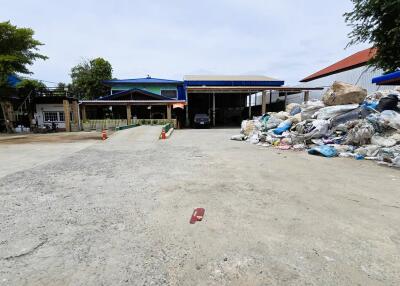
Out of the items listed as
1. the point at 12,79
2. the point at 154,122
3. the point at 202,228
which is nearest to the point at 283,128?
the point at 202,228

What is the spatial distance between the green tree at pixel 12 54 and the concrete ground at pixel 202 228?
1772cm

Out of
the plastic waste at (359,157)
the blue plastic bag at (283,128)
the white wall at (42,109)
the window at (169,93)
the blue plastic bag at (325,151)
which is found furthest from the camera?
the window at (169,93)

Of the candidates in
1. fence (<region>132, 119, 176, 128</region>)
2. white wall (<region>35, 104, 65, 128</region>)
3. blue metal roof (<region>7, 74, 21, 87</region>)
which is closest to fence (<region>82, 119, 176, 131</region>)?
fence (<region>132, 119, 176, 128</region>)

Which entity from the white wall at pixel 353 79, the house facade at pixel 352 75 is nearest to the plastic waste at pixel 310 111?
the white wall at pixel 353 79

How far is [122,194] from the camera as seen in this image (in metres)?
4.24

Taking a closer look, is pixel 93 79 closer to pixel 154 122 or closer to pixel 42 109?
pixel 42 109

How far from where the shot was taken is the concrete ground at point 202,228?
83.5 inches

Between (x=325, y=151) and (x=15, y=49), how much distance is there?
2394cm

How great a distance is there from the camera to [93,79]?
3167cm

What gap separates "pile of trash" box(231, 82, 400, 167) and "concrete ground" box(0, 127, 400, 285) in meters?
1.81

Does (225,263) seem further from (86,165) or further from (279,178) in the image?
(86,165)

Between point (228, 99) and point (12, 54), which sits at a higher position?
point (12, 54)

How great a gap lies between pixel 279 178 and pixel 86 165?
207 inches

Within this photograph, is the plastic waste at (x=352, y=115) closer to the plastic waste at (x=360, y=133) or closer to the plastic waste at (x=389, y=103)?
the plastic waste at (x=389, y=103)
